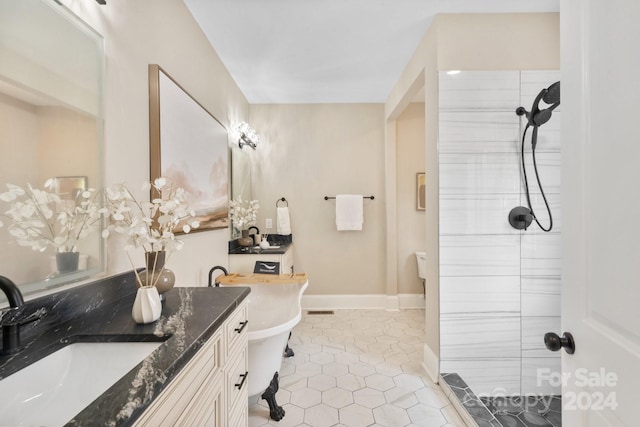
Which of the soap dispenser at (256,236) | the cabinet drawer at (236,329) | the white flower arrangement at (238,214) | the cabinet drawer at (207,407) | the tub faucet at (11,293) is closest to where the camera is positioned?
the tub faucet at (11,293)

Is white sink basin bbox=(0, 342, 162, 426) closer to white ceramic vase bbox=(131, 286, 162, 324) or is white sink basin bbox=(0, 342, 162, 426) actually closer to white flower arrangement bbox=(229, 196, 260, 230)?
white ceramic vase bbox=(131, 286, 162, 324)

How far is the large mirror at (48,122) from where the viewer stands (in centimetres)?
76

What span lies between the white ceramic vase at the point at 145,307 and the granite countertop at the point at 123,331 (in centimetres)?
2

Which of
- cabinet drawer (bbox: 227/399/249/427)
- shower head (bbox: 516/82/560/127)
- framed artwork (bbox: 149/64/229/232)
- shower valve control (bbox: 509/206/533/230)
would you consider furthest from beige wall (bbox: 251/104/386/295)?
cabinet drawer (bbox: 227/399/249/427)

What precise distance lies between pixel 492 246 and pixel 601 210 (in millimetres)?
1369

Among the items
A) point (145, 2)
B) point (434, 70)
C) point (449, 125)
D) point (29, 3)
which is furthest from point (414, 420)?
point (145, 2)

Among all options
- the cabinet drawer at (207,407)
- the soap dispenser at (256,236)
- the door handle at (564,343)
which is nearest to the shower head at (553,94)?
the door handle at (564,343)

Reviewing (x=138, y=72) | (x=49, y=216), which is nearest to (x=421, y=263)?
(x=138, y=72)

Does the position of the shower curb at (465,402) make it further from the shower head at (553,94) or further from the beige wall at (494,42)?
the shower head at (553,94)

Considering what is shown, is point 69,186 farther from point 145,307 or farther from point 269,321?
point 269,321

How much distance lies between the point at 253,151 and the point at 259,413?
107 inches

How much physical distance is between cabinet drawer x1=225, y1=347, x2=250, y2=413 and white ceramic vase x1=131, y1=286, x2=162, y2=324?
13.9 inches

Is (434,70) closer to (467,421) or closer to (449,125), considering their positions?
(449,125)

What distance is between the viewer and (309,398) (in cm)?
186
